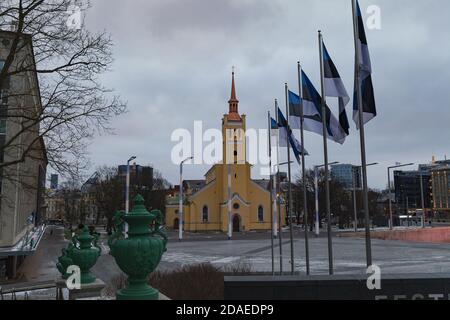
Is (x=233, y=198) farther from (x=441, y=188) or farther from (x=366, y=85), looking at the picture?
(x=441, y=188)

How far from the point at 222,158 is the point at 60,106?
6483 centimetres

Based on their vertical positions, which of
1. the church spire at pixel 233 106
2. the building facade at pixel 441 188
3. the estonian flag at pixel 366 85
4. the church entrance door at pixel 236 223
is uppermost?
the church spire at pixel 233 106

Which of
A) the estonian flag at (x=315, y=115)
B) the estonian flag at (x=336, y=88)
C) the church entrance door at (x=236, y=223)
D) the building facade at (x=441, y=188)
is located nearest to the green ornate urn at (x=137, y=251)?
the estonian flag at (x=336, y=88)

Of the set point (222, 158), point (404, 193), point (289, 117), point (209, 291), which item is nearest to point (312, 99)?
point (289, 117)

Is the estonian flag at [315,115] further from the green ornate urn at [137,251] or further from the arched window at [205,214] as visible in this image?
the arched window at [205,214]

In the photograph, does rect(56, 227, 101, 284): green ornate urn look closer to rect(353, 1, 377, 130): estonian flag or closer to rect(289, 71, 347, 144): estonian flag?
rect(353, 1, 377, 130): estonian flag

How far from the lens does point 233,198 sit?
75688 millimetres

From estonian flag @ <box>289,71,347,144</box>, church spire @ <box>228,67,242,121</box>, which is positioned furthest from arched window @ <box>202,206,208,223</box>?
estonian flag @ <box>289,71,347,144</box>

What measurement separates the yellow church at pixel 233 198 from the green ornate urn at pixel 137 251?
6817cm

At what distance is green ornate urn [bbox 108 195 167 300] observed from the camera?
6227 mm

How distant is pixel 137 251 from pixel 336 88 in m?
8.33

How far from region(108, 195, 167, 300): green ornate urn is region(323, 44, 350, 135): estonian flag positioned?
299 inches

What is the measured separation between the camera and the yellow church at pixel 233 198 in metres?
75.8
